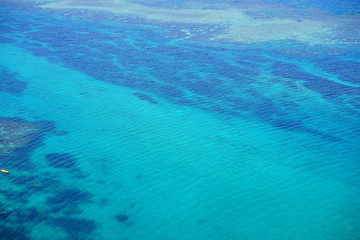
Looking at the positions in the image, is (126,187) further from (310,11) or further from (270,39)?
(310,11)

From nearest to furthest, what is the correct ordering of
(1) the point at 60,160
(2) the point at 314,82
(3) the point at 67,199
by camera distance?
(3) the point at 67,199 < (1) the point at 60,160 < (2) the point at 314,82

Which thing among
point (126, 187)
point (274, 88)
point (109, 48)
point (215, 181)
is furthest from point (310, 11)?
point (126, 187)

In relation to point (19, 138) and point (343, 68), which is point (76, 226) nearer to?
point (19, 138)

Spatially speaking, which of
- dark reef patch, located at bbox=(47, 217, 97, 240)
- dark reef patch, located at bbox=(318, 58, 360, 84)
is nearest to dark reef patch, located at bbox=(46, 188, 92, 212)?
dark reef patch, located at bbox=(47, 217, 97, 240)

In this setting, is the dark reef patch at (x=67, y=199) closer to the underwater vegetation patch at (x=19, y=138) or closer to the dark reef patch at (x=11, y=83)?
the underwater vegetation patch at (x=19, y=138)

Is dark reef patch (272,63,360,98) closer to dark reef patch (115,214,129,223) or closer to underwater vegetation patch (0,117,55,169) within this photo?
dark reef patch (115,214,129,223)

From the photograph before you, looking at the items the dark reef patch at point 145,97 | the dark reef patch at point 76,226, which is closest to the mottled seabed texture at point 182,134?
the dark reef patch at point 76,226

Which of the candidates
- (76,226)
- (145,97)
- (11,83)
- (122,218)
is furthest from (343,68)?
(11,83)
